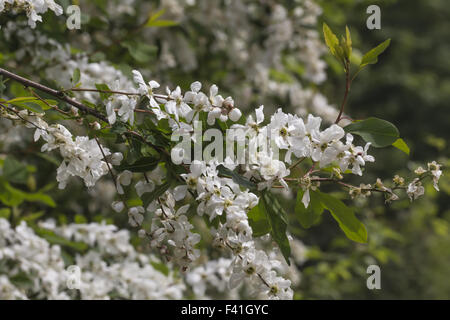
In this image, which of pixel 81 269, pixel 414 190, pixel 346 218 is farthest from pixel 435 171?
pixel 81 269

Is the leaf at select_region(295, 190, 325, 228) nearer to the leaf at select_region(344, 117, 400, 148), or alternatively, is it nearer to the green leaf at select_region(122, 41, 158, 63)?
the leaf at select_region(344, 117, 400, 148)

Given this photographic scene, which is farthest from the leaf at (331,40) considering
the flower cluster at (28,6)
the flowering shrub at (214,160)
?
the flower cluster at (28,6)

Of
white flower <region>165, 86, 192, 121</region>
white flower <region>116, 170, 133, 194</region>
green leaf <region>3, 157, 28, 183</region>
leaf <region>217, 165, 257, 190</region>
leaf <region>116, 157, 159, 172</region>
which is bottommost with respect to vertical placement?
leaf <region>217, 165, 257, 190</region>

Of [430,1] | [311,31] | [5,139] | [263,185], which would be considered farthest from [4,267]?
[430,1]

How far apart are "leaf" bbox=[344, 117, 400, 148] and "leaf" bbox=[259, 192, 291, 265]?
0.80 ft

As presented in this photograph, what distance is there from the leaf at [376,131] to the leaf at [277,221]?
0.24 metres

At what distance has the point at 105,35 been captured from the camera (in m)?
2.73

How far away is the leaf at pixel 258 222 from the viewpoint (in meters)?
1.08

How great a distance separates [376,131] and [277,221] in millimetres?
295

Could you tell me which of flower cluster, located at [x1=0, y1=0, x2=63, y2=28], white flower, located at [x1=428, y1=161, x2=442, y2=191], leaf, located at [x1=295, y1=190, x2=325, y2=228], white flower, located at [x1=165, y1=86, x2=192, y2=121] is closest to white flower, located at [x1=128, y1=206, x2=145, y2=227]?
white flower, located at [x1=165, y1=86, x2=192, y2=121]

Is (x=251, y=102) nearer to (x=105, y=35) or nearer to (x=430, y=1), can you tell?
(x=105, y=35)

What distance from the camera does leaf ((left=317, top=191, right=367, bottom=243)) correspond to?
1084 millimetres

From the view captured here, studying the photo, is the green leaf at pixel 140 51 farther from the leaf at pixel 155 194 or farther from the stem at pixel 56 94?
the leaf at pixel 155 194

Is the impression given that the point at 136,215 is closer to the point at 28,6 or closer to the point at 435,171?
the point at 28,6
